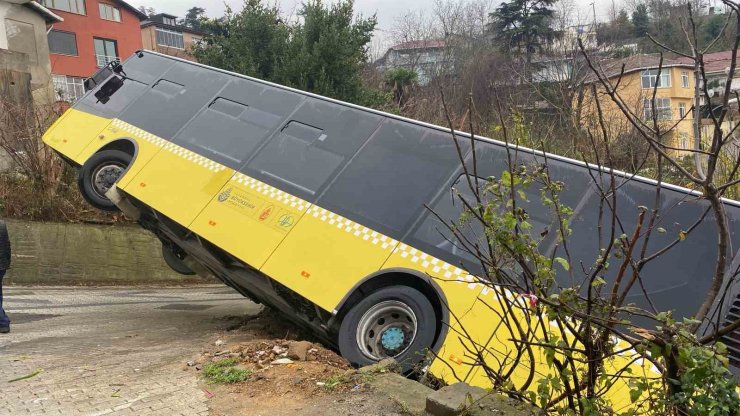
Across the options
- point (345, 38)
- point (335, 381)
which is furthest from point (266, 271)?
point (345, 38)

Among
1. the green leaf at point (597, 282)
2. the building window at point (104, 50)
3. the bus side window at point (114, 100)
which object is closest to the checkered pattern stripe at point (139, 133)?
the bus side window at point (114, 100)

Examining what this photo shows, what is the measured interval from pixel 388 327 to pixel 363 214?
1.11 metres

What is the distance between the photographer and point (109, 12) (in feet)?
149

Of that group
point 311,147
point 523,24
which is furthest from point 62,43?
point 311,147

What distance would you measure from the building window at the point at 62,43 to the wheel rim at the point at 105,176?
129 ft

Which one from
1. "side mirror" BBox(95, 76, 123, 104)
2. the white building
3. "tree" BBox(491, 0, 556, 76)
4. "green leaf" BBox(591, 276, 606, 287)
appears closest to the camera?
"green leaf" BBox(591, 276, 606, 287)

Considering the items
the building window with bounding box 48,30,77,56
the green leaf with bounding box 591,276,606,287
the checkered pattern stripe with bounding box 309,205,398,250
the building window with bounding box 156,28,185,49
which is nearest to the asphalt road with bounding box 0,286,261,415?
the checkered pattern stripe with bounding box 309,205,398,250

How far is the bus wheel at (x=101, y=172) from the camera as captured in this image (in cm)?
749

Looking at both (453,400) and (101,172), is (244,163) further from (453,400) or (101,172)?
(453,400)

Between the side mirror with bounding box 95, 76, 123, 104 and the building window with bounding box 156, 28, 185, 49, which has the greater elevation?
the building window with bounding box 156, 28, 185, 49

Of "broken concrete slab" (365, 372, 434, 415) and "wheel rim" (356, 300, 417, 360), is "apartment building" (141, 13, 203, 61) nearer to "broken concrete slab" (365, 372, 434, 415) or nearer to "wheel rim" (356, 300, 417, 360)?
"wheel rim" (356, 300, 417, 360)

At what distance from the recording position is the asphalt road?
422 cm

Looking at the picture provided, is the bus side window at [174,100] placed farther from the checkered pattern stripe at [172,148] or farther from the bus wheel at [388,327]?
the bus wheel at [388,327]

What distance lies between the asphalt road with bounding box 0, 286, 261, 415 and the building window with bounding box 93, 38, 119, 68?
38597 millimetres
